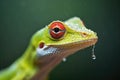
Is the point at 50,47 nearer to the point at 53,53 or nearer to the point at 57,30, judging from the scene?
the point at 53,53

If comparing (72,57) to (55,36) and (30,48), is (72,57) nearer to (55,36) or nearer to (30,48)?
(30,48)

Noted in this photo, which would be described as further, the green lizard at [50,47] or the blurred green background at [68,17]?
the blurred green background at [68,17]

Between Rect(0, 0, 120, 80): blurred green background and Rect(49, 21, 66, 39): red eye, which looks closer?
Rect(49, 21, 66, 39): red eye

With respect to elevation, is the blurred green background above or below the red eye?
above

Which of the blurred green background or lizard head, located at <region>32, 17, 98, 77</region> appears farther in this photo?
the blurred green background

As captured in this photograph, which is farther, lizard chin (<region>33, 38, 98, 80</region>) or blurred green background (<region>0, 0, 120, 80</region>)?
blurred green background (<region>0, 0, 120, 80</region>)

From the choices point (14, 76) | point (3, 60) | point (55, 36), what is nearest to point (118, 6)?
point (55, 36)
